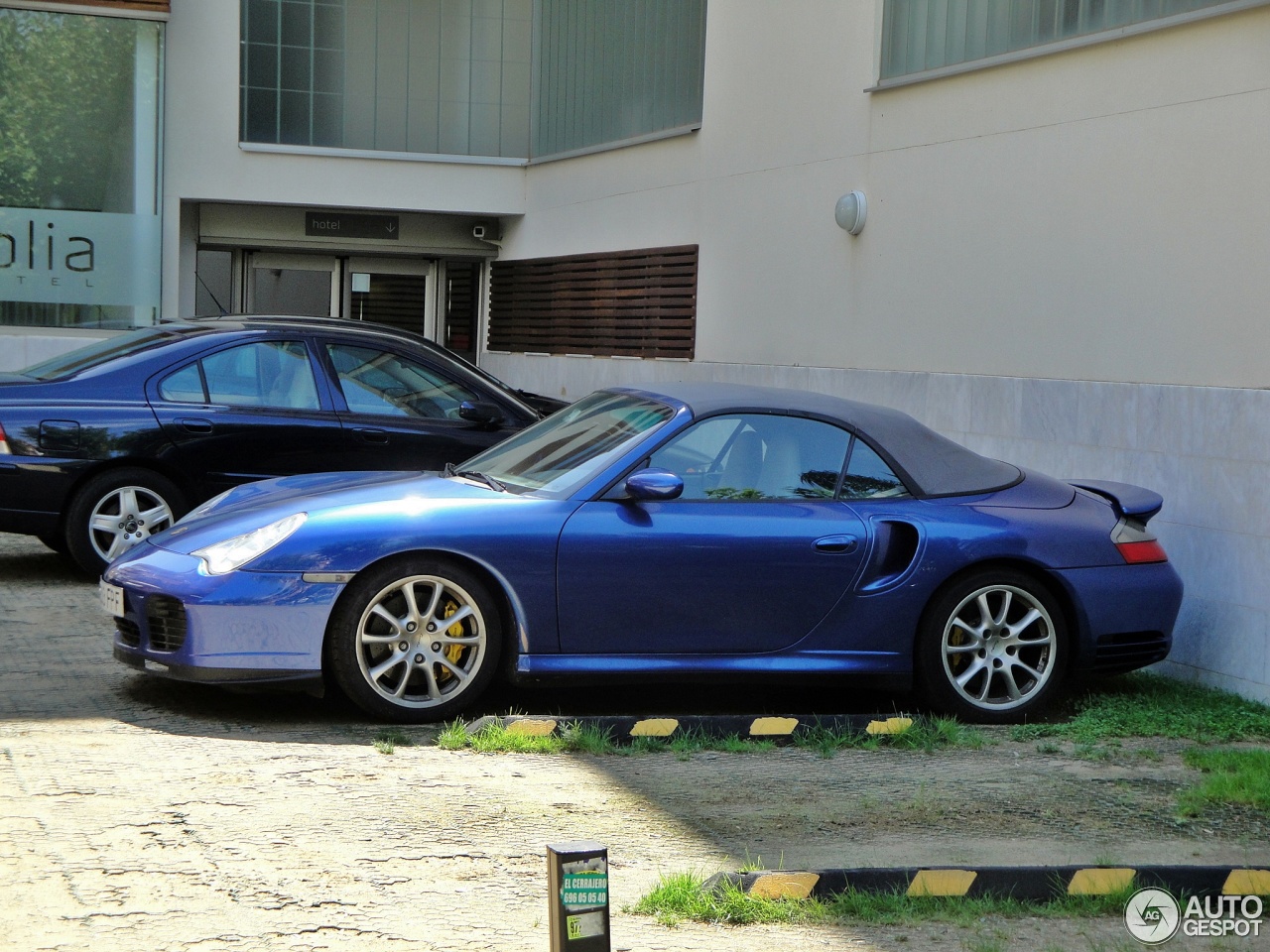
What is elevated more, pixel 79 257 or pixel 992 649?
pixel 79 257

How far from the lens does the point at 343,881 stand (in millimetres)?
4082

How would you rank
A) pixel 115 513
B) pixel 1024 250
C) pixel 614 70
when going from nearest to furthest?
1. pixel 115 513
2. pixel 1024 250
3. pixel 614 70

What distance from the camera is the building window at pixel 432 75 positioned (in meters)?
17.6

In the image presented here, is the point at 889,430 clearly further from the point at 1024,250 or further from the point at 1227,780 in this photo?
the point at 1024,250

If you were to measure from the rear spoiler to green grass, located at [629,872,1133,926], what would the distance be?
9.48 ft

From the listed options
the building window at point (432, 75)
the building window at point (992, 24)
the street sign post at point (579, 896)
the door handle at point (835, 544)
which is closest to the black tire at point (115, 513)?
the door handle at point (835, 544)

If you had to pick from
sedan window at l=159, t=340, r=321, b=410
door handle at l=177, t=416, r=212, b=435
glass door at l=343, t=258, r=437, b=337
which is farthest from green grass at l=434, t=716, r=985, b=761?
glass door at l=343, t=258, r=437, b=337

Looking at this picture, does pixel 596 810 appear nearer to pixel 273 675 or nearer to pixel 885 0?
pixel 273 675

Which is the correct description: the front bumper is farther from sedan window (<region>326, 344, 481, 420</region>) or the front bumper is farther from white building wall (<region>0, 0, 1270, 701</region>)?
white building wall (<region>0, 0, 1270, 701</region>)

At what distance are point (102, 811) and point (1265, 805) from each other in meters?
3.82

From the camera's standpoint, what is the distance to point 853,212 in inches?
444

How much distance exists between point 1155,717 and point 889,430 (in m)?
1.69

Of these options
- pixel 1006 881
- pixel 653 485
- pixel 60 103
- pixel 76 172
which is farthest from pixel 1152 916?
pixel 60 103

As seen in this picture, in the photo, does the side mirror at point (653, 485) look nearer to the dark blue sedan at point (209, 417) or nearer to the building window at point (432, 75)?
the dark blue sedan at point (209, 417)
